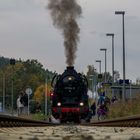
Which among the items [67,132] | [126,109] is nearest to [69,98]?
[126,109]

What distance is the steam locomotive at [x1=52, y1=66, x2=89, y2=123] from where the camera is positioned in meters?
36.4

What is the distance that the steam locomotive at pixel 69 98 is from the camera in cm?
3638

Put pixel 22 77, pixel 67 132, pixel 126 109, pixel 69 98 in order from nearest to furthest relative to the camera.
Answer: pixel 67 132 < pixel 69 98 < pixel 126 109 < pixel 22 77

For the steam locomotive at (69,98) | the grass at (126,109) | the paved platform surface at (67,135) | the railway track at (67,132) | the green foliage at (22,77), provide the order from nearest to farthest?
1. the paved platform surface at (67,135)
2. the railway track at (67,132)
3. the steam locomotive at (69,98)
4. the grass at (126,109)
5. the green foliage at (22,77)

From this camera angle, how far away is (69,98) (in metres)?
36.8

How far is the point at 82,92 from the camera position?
120 feet

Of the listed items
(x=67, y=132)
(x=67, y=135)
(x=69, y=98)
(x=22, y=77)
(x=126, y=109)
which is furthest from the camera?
(x=22, y=77)

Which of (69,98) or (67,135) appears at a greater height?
(69,98)

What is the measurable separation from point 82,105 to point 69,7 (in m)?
12.9

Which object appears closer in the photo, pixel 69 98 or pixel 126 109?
pixel 69 98

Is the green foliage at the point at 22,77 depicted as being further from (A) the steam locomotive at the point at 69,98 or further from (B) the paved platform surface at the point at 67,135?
(B) the paved platform surface at the point at 67,135

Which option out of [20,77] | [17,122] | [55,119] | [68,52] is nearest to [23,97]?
[68,52]

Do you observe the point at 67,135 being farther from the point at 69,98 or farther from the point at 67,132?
the point at 69,98

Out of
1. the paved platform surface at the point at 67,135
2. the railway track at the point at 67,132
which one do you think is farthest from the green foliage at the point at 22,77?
the paved platform surface at the point at 67,135
